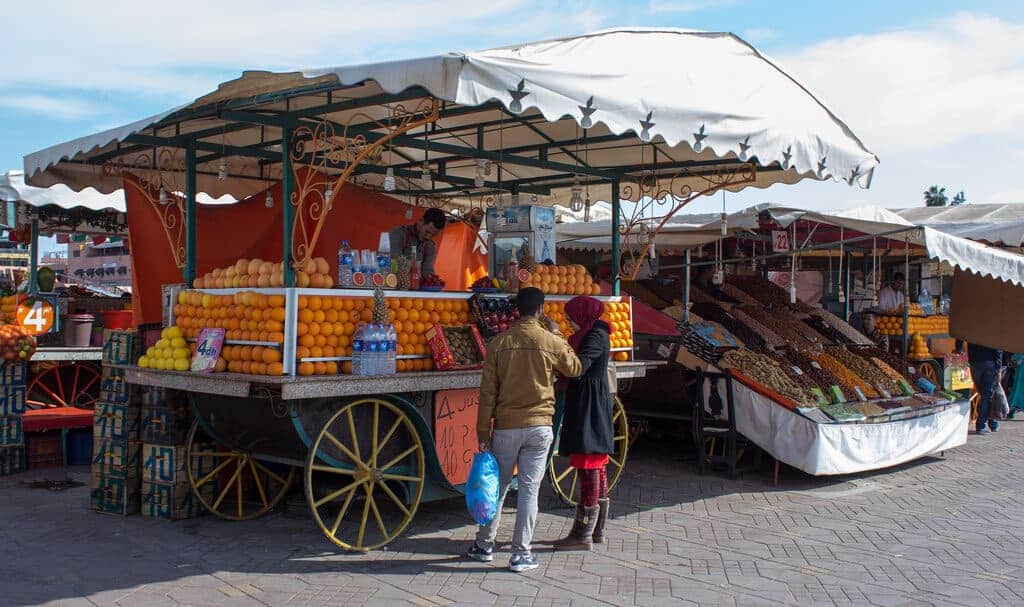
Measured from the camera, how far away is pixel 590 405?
5.92m

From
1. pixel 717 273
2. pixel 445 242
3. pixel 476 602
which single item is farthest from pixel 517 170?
pixel 476 602

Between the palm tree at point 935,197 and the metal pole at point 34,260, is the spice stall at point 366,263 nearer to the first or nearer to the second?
the metal pole at point 34,260

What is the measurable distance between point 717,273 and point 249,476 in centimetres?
610

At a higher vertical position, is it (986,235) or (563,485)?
(986,235)

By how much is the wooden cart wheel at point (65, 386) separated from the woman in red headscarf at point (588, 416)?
6037 millimetres

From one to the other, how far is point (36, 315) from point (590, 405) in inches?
247

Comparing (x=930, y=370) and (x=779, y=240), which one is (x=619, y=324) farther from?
(x=930, y=370)

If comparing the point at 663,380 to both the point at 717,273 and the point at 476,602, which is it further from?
the point at 476,602

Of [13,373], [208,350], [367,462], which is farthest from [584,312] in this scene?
[13,373]

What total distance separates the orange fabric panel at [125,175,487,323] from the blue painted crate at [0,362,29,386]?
4.43 ft

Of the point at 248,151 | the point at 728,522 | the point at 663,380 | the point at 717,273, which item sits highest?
the point at 248,151

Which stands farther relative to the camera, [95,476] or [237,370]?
[95,476]

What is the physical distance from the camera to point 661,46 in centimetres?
667


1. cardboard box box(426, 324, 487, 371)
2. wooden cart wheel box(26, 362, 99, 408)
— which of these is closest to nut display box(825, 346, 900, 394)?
cardboard box box(426, 324, 487, 371)
